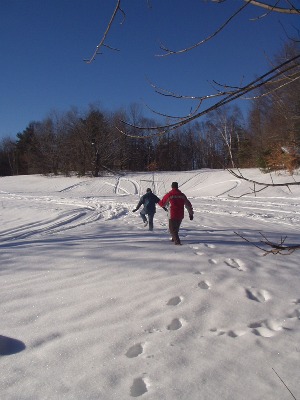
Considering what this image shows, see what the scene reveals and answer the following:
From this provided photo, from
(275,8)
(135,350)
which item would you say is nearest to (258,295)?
(135,350)

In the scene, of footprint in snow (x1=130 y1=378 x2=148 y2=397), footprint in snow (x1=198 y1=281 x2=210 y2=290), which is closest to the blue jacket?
footprint in snow (x1=198 y1=281 x2=210 y2=290)

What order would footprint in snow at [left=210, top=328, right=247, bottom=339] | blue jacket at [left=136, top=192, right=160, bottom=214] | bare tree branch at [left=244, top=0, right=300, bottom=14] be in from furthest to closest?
1. blue jacket at [left=136, top=192, right=160, bottom=214]
2. footprint in snow at [left=210, top=328, right=247, bottom=339]
3. bare tree branch at [left=244, top=0, right=300, bottom=14]

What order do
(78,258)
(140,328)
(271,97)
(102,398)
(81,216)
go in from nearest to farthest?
(102,398), (271,97), (140,328), (78,258), (81,216)

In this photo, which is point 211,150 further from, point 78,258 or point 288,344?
point 78,258

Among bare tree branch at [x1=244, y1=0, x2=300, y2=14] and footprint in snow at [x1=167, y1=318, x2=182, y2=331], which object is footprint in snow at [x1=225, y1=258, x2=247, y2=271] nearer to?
footprint in snow at [x1=167, y1=318, x2=182, y2=331]

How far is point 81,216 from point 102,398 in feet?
44.6

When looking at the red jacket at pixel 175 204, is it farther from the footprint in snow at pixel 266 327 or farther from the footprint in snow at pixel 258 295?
the footprint in snow at pixel 266 327

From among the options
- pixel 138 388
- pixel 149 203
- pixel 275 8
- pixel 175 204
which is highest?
pixel 275 8

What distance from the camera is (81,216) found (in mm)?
15625

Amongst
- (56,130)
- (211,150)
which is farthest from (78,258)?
(56,130)

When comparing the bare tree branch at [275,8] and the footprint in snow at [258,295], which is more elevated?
the bare tree branch at [275,8]

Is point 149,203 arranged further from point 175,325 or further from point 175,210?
point 175,325

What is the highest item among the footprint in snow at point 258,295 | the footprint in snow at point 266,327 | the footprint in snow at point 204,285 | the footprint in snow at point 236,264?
the footprint in snow at point 204,285

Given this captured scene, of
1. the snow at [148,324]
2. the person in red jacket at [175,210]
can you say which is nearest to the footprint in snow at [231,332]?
the snow at [148,324]
